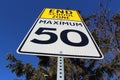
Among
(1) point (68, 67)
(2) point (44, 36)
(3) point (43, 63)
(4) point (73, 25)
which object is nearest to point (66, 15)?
(4) point (73, 25)

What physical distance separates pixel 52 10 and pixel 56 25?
247 millimetres

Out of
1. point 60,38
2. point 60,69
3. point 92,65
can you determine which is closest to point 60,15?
point 60,38

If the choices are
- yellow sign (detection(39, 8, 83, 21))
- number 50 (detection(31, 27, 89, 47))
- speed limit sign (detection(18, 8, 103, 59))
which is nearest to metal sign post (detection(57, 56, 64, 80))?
speed limit sign (detection(18, 8, 103, 59))

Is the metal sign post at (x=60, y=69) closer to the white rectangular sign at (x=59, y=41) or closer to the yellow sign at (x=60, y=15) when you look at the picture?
the white rectangular sign at (x=59, y=41)

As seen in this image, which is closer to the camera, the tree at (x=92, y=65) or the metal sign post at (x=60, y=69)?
the metal sign post at (x=60, y=69)

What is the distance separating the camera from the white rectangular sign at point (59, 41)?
2754mm

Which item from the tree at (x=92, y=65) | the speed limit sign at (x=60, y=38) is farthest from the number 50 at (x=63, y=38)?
the tree at (x=92, y=65)

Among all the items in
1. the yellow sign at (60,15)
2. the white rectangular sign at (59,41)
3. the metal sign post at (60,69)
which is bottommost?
the metal sign post at (60,69)

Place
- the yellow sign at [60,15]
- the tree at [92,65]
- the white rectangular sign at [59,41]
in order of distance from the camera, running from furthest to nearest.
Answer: the tree at [92,65] < the yellow sign at [60,15] < the white rectangular sign at [59,41]

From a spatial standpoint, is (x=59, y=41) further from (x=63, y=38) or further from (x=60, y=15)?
(x=60, y=15)

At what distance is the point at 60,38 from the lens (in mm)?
2883

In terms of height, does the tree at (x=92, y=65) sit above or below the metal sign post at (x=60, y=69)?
below

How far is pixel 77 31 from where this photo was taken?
302cm

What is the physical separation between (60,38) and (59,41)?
46mm
